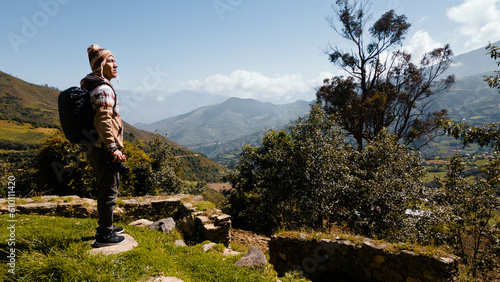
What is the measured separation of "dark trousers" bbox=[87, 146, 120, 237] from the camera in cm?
313

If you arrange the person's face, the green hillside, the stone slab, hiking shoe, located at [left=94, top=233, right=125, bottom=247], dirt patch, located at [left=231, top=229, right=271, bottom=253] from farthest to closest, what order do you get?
the green hillside → dirt patch, located at [left=231, top=229, right=271, bottom=253] → the person's face → hiking shoe, located at [left=94, top=233, right=125, bottom=247] → the stone slab

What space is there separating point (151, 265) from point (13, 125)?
134 metres

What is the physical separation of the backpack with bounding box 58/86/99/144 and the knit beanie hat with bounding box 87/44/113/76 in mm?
514

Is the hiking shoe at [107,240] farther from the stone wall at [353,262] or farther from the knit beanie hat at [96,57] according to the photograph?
the stone wall at [353,262]

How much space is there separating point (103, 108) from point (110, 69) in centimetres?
85

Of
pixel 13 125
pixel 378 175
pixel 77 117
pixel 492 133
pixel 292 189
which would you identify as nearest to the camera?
pixel 77 117

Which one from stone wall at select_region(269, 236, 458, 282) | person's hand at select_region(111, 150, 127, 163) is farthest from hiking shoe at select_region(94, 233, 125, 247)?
stone wall at select_region(269, 236, 458, 282)

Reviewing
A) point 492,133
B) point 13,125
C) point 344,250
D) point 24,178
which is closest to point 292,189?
point 344,250

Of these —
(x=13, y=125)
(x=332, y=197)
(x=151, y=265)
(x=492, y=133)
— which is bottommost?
(x=332, y=197)

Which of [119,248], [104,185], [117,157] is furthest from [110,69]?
[119,248]

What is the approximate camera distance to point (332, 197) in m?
8.35

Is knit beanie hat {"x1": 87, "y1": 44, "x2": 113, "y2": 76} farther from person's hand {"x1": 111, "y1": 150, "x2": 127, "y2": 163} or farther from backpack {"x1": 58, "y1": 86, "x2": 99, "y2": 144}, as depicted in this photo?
person's hand {"x1": 111, "y1": 150, "x2": 127, "y2": 163}

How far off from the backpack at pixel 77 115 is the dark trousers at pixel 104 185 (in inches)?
8.8

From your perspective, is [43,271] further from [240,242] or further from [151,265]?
[240,242]
